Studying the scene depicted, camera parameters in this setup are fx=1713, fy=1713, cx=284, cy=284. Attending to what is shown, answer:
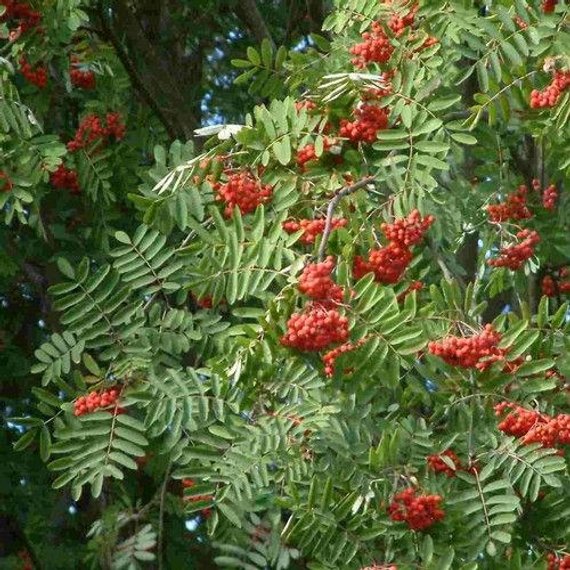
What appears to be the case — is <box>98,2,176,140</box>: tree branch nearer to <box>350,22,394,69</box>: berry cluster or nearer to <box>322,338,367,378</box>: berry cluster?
<box>350,22,394,69</box>: berry cluster

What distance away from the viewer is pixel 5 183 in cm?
513

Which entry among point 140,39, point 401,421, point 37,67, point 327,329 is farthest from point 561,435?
point 140,39

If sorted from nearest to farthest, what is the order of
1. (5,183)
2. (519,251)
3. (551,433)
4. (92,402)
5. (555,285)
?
(551,433)
(92,402)
(5,183)
(519,251)
(555,285)

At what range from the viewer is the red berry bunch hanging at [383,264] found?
4.10 metres

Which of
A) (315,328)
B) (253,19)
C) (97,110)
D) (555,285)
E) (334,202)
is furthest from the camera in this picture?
(253,19)

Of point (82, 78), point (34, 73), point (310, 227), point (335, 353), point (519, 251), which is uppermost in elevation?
point (34, 73)

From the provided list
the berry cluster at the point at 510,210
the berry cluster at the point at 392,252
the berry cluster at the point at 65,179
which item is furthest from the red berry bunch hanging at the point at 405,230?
the berry cluster at the point at 65,179

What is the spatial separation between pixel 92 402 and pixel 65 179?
1.50 meters

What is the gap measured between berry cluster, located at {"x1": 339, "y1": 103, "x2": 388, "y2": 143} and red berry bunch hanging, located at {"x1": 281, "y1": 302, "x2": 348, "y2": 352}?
2.21 feet

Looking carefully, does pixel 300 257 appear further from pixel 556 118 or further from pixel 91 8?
pixel 91 8

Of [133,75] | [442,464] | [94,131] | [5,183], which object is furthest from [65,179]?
[442,464]

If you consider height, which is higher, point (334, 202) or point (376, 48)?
point (376, 48)

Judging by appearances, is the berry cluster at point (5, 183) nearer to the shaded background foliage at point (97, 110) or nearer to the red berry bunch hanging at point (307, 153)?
the shaded background foliage at point (97, 110)

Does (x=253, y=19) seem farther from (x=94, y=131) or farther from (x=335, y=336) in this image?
(x=335, y=336)
